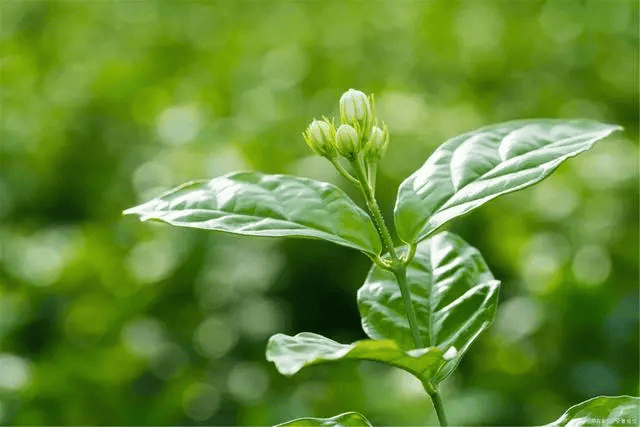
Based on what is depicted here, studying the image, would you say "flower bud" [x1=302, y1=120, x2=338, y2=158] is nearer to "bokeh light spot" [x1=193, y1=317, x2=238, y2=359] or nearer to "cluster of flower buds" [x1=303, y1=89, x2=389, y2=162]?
"cluster of flower buds" [x1=303, y1=89, x2=389, y2=162]

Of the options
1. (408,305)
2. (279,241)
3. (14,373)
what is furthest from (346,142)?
(279,241)

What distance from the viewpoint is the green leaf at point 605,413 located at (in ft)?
1.98

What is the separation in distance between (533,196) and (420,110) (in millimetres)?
468

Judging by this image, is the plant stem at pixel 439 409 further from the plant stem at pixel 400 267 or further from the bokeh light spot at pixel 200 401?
the bokeh light spot at pixel 200 401

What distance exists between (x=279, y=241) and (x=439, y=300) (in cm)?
138

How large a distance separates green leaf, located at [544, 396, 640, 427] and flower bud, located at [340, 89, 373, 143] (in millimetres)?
238

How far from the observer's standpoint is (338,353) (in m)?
0.52

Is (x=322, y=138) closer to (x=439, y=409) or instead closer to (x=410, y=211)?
(x=410, y=211)

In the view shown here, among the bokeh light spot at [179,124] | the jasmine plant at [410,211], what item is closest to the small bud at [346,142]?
the jasmine plant at [410,211]

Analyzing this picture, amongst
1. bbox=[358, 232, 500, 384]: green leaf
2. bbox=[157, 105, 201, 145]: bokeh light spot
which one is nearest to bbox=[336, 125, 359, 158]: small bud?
bbox=[358, 232, 500, 384]: green leaf

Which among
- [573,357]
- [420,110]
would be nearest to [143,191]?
[420,110]

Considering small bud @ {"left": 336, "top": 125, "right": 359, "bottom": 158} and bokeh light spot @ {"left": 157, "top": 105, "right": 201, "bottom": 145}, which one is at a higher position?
small bud @ {"left": 336, "top": 125, "right": 359, "bottom": 158}

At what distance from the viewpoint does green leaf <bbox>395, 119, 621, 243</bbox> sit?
651 millimetres

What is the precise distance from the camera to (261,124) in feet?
7.80
